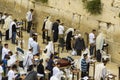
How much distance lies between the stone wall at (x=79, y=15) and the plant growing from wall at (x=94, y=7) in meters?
0.21

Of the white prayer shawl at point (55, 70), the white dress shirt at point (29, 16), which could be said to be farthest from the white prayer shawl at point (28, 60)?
the white dress shirt at point (29, 16)

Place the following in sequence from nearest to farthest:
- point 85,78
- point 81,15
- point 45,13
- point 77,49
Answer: point 85,78, point 77,49, point 81,15, point 45,13

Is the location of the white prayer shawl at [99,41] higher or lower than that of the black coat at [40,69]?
higher

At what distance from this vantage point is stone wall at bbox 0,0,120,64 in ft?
101

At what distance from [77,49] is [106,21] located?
7.26ft

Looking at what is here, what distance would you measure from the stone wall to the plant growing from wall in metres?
0.21

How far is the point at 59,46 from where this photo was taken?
31.8 metres

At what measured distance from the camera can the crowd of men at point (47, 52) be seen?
2586 cm

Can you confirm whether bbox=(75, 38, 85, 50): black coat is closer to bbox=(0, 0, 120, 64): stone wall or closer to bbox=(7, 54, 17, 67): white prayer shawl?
bbox=(0, 0, 120, 64): stone wall

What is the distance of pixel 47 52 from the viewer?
93.9ft

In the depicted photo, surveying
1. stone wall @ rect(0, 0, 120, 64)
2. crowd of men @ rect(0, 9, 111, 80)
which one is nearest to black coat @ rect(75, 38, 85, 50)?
crowd of men @ rect(0, 9, 111, 80)

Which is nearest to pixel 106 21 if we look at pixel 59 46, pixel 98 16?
pixel 98 16

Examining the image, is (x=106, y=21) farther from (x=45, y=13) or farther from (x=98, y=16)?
(x=45, y=13)

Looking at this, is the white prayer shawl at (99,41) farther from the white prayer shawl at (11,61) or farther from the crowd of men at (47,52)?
the white prayer shawl at (11,61)
